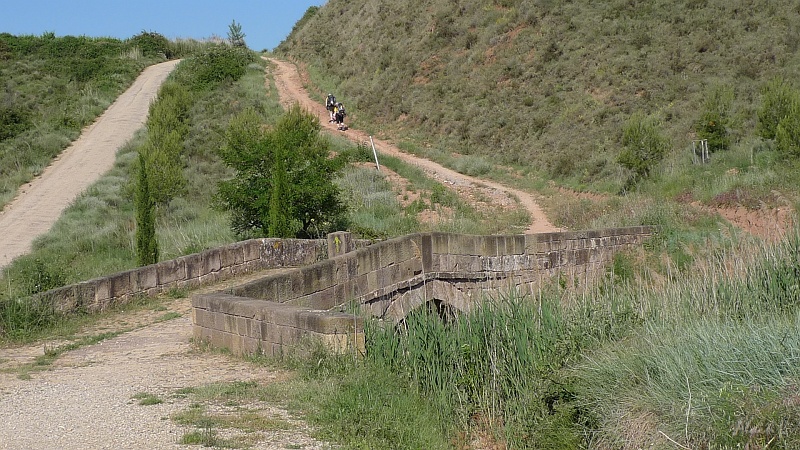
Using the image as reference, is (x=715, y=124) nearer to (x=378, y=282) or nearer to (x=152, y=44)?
(x=378, y=282)

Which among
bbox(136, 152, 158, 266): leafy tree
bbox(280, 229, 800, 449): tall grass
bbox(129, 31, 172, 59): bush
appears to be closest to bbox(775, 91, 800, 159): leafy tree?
bbox(280, 229, 800, 449): tall grass

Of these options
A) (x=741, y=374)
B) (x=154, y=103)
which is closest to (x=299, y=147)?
(x=741, y=374)

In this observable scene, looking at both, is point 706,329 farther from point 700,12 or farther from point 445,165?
point 700,12

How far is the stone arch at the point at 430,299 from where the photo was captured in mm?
13359

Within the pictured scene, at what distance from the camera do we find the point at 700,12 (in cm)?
3784

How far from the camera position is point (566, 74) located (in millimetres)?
38062

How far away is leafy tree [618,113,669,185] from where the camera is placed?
88.0ft

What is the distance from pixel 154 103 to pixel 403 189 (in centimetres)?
1786

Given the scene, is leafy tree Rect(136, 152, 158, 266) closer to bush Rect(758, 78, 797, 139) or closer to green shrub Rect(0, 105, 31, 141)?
bush Rect(758, 78, 797, 139)

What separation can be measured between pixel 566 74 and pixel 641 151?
1213cm

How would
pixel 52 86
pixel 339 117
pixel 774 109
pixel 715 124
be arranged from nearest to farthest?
pixel 774 109 → pixel 715 124 → pixel 339 117 → pixel 52 86

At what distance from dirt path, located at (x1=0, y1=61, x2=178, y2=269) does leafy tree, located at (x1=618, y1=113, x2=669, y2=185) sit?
711 inches

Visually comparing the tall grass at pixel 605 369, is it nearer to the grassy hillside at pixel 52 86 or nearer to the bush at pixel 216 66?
the grassy hillside at pixel 52 86

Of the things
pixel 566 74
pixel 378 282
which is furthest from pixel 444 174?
pixel 378 282
